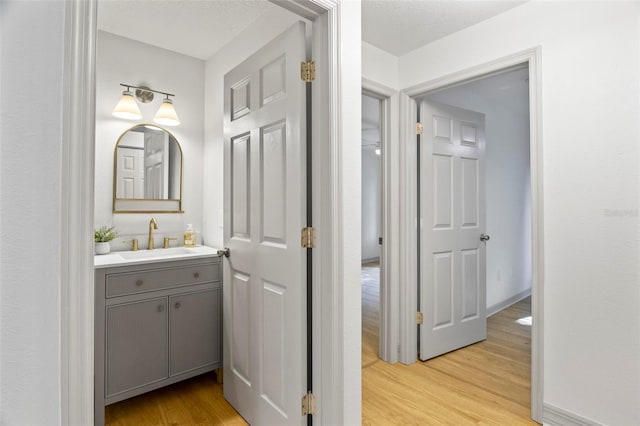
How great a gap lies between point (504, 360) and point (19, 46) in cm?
325

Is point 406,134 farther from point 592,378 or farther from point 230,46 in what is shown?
point 592,378

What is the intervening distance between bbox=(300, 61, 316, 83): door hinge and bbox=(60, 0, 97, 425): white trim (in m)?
0.85

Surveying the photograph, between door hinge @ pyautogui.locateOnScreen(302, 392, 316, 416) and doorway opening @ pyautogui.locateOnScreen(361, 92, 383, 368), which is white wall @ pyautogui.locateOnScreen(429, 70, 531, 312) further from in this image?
door hinge @ pyautogui.locateOnScreen(302, 392, 316, 416)

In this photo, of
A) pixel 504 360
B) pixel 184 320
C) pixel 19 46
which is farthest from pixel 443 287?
pixel 19 46

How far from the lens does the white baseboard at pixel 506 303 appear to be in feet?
12.7

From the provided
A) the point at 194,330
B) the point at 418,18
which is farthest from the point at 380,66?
the point at 194,330

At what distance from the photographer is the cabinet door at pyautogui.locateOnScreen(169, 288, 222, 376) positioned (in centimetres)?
215

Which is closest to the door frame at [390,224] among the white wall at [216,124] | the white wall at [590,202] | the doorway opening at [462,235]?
the doorway opening at [462,235]

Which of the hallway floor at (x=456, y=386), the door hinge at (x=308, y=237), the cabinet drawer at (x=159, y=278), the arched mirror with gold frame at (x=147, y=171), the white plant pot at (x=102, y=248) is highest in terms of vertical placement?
the arched mirror with gold frame at (x=147, y=171)

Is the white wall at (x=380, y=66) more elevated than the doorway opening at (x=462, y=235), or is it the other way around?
the white wall at (x=380, y=66)

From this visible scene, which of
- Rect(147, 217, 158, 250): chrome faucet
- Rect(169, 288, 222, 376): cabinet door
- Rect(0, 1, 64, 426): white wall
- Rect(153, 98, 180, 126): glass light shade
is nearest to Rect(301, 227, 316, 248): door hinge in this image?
Rect(0, 1, 64, 426): white wall

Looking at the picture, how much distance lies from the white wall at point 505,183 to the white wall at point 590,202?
4.81 feet

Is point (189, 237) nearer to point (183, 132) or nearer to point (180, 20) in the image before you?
point (183, 132)

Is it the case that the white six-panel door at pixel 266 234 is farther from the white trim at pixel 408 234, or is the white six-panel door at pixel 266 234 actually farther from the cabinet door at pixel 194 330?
the white trim at pixel 408 234
